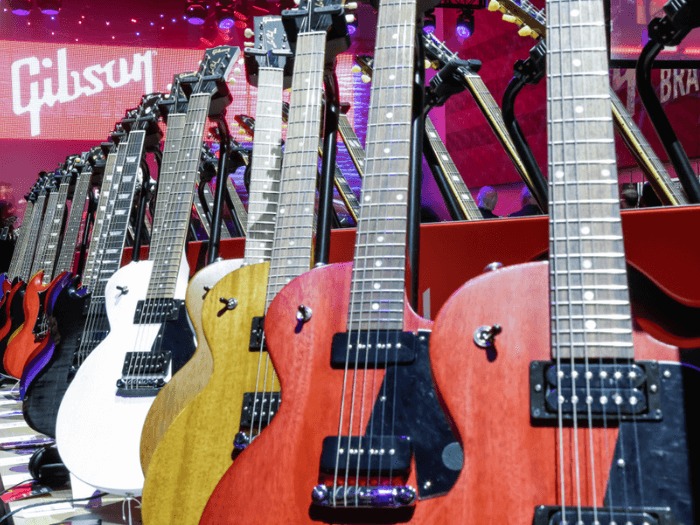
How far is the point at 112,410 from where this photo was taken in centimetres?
237

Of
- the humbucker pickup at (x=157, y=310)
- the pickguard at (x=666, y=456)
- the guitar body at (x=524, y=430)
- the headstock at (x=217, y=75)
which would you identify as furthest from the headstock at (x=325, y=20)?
the pickguard at (x=666, y=456)

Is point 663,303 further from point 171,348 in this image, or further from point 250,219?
point 171,348

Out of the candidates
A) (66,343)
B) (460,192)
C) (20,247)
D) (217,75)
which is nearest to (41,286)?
(66,343)

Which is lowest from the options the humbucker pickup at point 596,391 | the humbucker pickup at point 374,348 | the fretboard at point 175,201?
the humbucker pickup at point 596,391

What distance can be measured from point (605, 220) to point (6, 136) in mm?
9940

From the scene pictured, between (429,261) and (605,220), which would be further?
(429,261)

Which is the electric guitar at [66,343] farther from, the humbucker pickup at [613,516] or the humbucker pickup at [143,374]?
the humbucker pickup at [613,516]

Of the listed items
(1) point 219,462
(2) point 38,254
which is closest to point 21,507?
(1) point 219,462

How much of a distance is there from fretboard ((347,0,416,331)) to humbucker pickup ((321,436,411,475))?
241 mm

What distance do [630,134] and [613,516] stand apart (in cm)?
187

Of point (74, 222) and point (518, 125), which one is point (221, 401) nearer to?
point (518, 125)

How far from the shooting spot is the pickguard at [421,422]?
1.22 m

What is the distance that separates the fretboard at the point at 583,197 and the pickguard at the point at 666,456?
0.09 meters

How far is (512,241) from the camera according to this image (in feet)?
7.33
